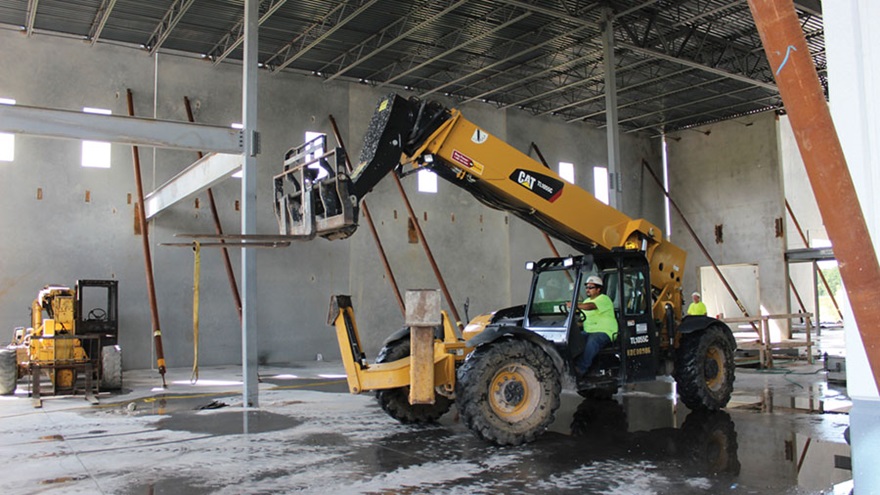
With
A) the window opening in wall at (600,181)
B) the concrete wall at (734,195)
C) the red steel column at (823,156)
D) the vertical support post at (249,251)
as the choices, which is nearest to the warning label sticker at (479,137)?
the vertical support post at (249,251)

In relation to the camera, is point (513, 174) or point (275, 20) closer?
point (513, 174)

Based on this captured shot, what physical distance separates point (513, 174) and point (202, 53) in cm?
1340

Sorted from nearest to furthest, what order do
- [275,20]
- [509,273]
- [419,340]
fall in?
[419,340] → [275,20] → [509,273]

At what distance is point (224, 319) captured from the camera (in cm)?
1845

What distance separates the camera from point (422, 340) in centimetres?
755

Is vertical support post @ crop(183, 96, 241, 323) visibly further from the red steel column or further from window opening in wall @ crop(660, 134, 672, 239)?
window opening in wall @ crop(660, 134, 672, 239)

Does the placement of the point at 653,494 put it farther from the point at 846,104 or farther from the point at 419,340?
the point at 846,104

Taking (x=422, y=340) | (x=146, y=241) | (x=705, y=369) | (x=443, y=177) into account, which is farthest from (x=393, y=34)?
(x=422, y=340)

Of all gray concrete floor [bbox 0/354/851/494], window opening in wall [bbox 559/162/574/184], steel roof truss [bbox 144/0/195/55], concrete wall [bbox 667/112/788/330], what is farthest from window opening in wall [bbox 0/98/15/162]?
concrete wall [bbox 667/112/788/330]

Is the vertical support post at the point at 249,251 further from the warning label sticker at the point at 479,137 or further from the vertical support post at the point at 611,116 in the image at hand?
the vertical support post at the point at 611,116

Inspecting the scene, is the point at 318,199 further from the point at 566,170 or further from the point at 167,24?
the point at 566,170

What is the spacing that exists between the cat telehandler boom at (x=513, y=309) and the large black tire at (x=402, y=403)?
18mm

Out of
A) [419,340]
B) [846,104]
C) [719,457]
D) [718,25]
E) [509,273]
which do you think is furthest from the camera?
[509,273]

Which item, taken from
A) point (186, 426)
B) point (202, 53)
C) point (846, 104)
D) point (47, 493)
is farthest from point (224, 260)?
point (846, 104)
